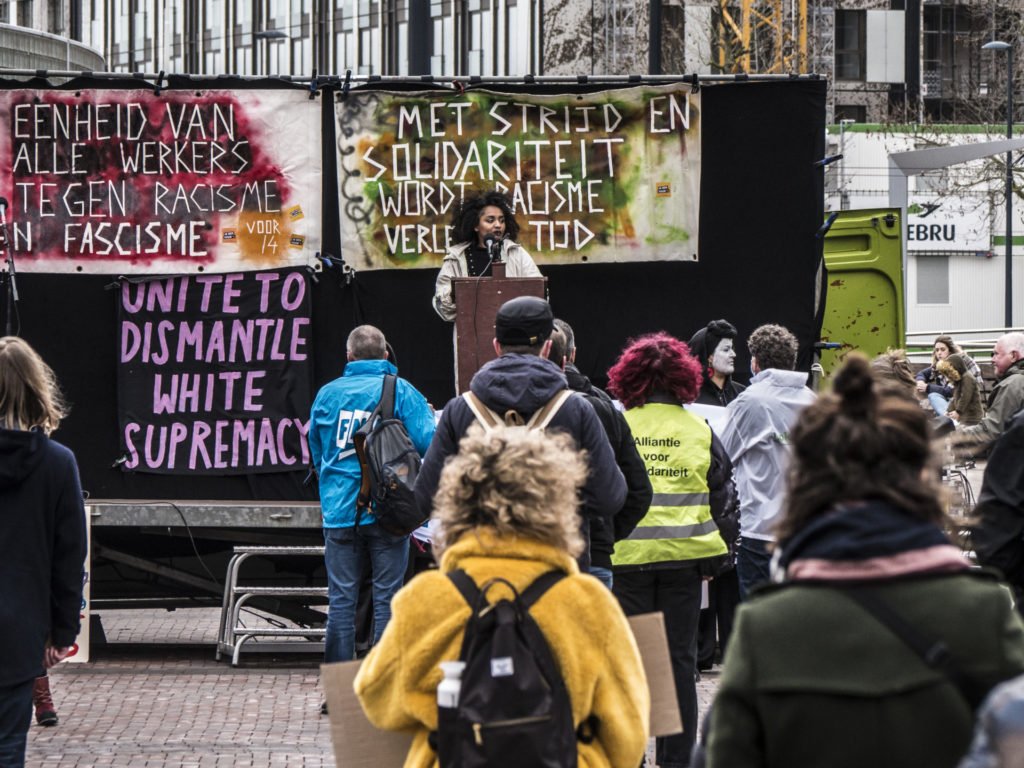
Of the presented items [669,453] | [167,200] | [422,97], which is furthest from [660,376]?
[167,200]

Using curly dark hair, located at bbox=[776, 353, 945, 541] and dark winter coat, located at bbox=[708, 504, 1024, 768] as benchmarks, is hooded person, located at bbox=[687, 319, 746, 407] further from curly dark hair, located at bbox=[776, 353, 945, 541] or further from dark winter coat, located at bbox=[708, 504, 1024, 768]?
dark winter coat, located at bbox=[708, 504, 1024, 768]

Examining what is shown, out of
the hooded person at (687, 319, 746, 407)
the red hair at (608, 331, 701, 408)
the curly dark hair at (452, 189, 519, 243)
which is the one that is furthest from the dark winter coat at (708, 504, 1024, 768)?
the curly dark hair at (452, 189, 519, 243)

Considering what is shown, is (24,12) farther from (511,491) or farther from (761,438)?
(511,491)

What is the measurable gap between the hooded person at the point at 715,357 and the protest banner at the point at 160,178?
8.10 ft

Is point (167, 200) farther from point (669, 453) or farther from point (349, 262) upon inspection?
point (669, 453)

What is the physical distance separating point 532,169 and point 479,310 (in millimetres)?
1356

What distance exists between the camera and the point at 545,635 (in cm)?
327

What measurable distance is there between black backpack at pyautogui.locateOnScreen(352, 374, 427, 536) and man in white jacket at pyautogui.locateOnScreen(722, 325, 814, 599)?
1662 mm

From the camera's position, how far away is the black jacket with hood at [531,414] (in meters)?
5.08

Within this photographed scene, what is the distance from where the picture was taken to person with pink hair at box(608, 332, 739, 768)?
5.91 meters

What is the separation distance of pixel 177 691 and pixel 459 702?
5375 millimetres

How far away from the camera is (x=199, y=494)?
8938 millimetres

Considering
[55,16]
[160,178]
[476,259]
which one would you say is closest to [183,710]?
[476,259]

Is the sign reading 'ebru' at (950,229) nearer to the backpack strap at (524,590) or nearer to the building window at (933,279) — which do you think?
the building window at (933,279)
